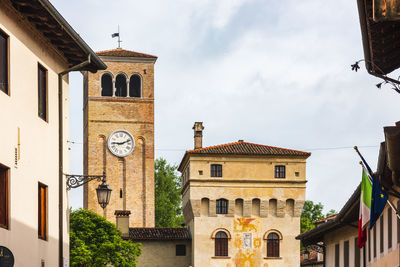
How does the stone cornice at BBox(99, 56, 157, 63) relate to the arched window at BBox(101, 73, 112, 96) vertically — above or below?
above

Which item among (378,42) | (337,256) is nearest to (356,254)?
(337,256)

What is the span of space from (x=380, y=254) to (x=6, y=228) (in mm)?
12473

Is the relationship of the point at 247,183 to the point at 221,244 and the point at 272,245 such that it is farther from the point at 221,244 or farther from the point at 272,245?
the point at 221,244

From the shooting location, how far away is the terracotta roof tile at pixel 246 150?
6969 cm

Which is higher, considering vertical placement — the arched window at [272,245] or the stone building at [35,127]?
the stone building at [35,127]

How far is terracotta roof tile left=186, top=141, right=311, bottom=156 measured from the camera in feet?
229

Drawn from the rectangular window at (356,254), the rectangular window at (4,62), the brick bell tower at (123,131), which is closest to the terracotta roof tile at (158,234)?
the brick bell tower at (123,131)

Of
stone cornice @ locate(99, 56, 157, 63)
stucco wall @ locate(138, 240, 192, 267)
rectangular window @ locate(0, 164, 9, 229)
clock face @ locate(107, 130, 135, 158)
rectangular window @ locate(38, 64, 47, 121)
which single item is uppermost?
stone cornice @ locate(99, 56, 157, 63)

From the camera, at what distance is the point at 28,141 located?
55.4 ft

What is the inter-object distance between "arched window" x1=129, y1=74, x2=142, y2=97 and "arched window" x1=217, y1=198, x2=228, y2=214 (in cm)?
1986

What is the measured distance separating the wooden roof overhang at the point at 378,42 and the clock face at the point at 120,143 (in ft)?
227

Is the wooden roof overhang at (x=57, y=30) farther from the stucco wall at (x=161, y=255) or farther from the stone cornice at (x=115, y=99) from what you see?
the stone cornice at (x=115, y=99)

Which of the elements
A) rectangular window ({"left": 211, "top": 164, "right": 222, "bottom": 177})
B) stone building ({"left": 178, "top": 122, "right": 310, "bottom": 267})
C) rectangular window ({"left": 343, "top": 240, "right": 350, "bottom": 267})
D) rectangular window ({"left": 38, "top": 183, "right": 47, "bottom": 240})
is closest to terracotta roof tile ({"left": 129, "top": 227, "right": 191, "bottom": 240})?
stone building ({"left": 178, "top": 122, "right": 310, "bottom": 267})

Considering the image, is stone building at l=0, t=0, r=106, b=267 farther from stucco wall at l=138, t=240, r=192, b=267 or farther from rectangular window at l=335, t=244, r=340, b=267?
stucco wall at l=138, t=240, r=192, b=267
